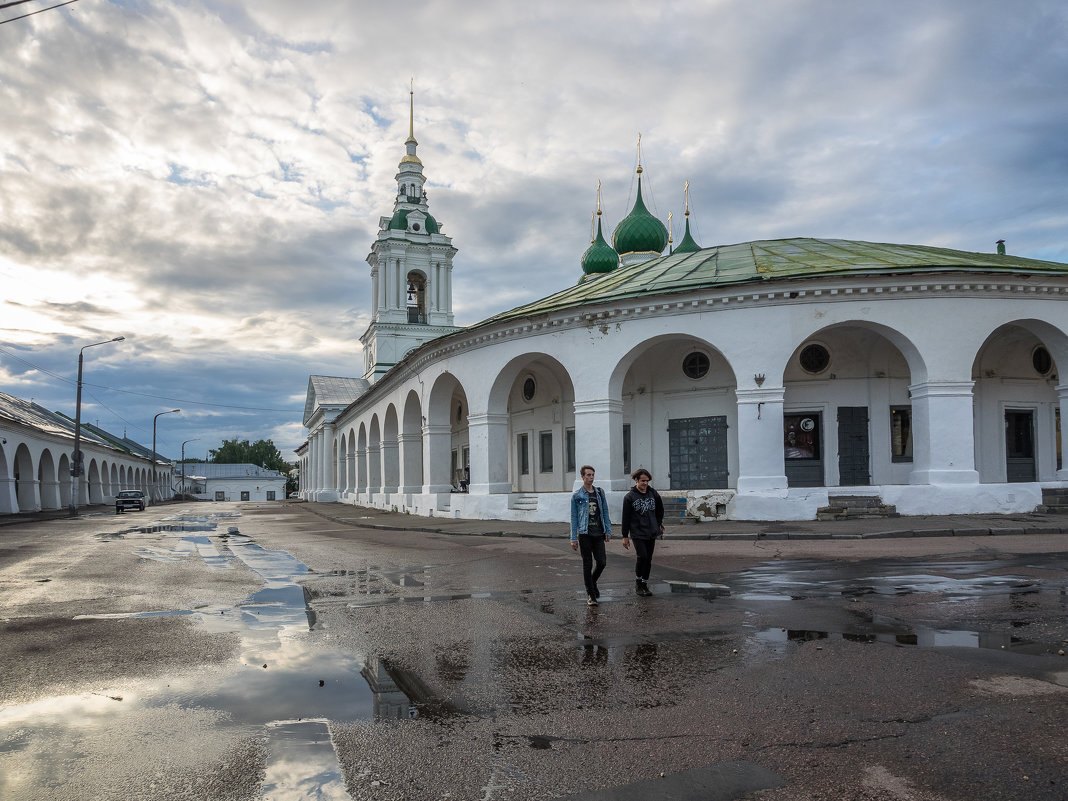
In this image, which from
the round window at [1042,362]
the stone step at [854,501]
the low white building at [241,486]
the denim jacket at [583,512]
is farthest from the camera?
the low white building at [241,486]

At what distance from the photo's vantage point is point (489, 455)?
2311 centimetres

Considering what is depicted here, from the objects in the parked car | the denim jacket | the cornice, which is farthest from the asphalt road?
the parked car

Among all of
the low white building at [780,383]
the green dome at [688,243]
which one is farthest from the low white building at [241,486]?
the low white building at [780,383]

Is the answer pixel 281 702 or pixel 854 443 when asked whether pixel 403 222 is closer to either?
pixel 854 443

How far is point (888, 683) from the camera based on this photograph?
5.12 m

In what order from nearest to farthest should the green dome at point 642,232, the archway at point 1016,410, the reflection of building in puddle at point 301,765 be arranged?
the reflection of building in puddle at point 301,765, the archway at point 1016,410, the green dome at point 642,232

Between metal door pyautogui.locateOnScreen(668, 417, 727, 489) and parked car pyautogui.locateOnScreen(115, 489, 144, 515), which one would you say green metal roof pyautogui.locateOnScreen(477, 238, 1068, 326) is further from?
parked car pyautogui.locateOnScreen(115, 489, 144, 515)

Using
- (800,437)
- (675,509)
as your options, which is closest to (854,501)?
(800,437)

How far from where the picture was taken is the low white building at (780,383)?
59.9 feet

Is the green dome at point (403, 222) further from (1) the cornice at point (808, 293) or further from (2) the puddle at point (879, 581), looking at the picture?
(2) the puddle at point (879, 581)

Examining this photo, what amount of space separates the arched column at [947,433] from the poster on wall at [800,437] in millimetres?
2953

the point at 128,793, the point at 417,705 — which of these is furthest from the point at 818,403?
the point at 128,793

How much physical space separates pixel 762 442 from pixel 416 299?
43.6 meters

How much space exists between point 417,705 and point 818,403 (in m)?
17.9
